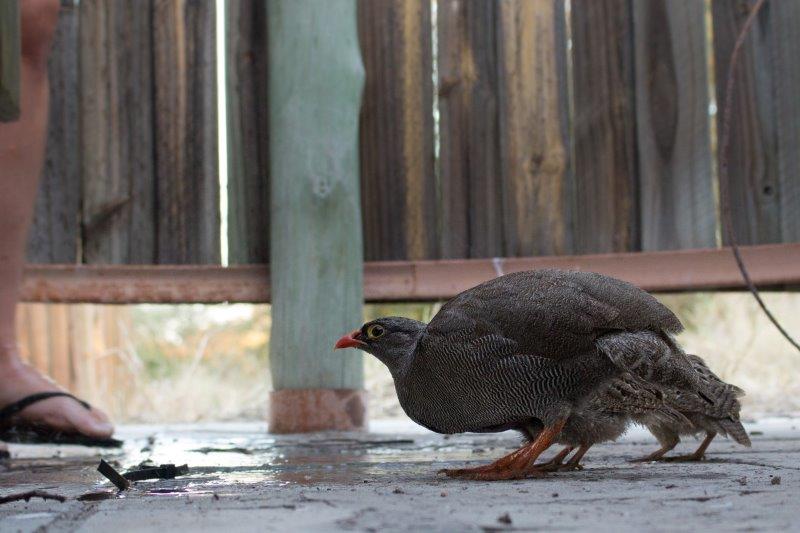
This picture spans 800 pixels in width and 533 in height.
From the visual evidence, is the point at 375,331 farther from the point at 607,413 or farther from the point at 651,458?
the point at 651,458

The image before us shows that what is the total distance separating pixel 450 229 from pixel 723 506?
3.35 m

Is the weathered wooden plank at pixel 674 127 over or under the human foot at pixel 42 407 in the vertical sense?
over

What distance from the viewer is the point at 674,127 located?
518 cm

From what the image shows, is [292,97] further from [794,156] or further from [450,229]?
[794,156]

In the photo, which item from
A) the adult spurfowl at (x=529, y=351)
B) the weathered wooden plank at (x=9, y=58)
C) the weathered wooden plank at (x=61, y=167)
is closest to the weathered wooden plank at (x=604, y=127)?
the adult spurfowl at (x=529, y=351)

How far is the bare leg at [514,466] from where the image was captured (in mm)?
2955

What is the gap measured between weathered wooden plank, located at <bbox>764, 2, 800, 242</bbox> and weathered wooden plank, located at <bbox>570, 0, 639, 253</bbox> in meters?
0.63

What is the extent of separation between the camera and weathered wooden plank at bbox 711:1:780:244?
5051 mm

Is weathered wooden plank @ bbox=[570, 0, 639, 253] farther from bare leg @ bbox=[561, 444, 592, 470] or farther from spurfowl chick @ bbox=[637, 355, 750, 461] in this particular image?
bare leg @ bbox=[561, 444, 592, 470]

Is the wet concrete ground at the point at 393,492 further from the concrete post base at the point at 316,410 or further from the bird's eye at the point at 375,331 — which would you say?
the concrete post base at the point at 316,410

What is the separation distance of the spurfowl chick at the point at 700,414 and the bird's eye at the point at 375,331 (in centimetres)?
83

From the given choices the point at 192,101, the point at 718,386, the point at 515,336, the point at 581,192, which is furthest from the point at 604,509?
the point at 192,101

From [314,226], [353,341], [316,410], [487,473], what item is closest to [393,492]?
[487,473]

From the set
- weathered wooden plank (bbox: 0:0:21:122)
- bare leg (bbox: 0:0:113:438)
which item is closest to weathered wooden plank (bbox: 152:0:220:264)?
bare leg (bbox: 0:0:113:438)
